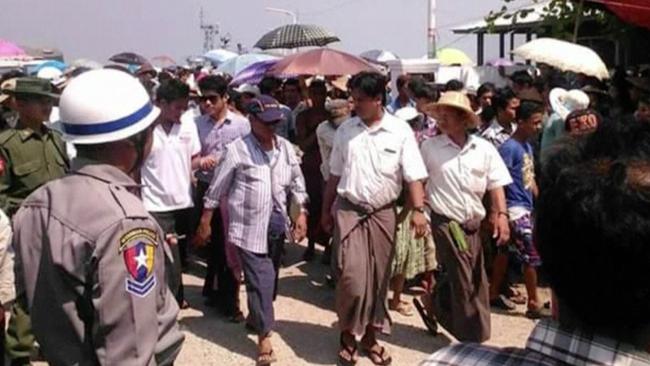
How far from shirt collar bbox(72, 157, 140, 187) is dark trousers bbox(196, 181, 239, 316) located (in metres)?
3.50

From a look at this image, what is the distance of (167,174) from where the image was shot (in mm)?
5535

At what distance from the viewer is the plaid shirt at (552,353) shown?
1.24 metres

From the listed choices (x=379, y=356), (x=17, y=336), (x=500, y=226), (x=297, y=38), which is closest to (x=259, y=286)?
(x=379, y=356)

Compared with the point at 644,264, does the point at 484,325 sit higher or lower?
lower

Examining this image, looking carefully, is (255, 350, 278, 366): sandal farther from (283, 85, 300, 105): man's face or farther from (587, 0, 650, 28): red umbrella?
(283, 85, 300, 105): man's face

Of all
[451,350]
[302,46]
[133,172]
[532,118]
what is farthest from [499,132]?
[302,46]

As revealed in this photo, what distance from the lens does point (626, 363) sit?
1227 mm

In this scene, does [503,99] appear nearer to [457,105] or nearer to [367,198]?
[457,105]

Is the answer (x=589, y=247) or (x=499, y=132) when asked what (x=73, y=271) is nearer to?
(x=589, y=247)

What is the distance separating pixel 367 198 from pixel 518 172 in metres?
1.51

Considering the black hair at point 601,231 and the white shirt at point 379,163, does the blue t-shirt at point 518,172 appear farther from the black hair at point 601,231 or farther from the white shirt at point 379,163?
the black hair at point 601,231

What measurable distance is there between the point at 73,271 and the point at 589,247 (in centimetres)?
→ 150

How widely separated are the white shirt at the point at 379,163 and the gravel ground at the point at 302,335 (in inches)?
44.9

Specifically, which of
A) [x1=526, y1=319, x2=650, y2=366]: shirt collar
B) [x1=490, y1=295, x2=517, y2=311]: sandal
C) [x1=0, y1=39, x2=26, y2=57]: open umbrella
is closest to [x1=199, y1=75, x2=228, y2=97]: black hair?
[x1=490, y1=295, x2=517, y2=311]: sandal
